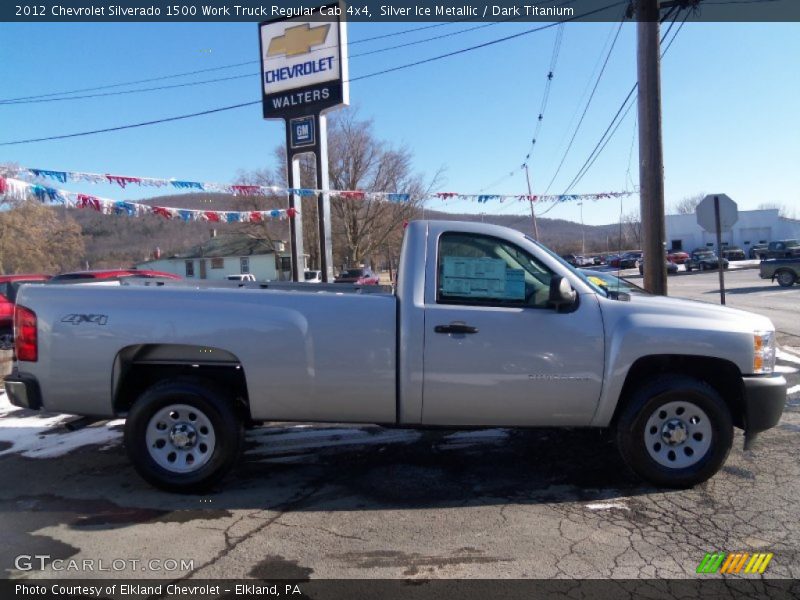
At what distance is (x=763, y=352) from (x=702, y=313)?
51cm

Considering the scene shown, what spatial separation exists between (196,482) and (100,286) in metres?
1.64

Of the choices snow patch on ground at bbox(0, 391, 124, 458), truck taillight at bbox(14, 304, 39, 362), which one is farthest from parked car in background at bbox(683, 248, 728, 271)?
truck taillight at bbox(14, 304, 39, 362)

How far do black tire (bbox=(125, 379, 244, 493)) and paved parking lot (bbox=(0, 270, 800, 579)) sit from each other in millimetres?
135

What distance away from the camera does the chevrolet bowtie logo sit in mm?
17531

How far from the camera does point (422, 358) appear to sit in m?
4.04

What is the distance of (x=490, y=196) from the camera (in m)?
14.7

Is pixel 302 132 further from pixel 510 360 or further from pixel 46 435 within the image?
pixel 510 360

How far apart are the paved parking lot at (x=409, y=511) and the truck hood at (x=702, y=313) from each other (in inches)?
46.9

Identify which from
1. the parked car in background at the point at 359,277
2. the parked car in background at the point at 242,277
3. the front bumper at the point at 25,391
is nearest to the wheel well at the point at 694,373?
the parked car in background at the point at 242,277

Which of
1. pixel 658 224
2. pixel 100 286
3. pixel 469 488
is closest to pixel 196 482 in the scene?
pixel 100 286

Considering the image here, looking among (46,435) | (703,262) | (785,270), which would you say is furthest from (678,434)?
(703,262)

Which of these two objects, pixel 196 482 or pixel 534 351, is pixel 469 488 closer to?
pixel 534 351

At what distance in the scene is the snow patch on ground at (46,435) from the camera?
5.35m

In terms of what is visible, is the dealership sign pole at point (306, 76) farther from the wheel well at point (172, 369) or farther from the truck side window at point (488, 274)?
the truck side window at point (488, 274)
